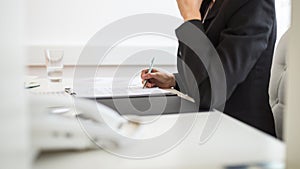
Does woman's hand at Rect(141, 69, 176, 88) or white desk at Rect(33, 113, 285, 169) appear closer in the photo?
white desk at Rect(33, 113, 285, 169)

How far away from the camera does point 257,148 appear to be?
412 mm

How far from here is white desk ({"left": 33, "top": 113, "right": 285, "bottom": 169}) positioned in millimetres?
368

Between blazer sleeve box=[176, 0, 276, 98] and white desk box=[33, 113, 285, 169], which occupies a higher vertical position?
blazer sleeve box=[176, 0, 276, 98]

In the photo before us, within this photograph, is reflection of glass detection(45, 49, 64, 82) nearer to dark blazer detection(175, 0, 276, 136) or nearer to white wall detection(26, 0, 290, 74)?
dark blazer detection(175, 0, 276, 136)

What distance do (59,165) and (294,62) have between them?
29cm

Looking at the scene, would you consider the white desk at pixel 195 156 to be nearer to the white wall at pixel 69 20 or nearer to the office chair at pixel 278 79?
the office chair at pixel 278 79

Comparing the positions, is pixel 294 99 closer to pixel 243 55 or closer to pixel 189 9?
pixel 243 55

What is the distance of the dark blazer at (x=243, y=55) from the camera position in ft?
2.93

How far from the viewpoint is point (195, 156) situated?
1.29ft

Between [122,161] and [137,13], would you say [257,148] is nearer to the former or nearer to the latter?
[122,161]

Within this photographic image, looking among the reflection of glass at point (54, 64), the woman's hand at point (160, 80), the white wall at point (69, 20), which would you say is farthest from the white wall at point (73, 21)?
the woman's hand at point (160, 80)

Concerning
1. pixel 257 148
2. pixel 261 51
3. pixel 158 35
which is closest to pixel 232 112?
pixel 261 51

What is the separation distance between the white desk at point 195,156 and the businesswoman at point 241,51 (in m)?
0.42

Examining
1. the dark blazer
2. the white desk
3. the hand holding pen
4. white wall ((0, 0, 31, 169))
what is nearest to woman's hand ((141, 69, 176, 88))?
the hand holding pen
